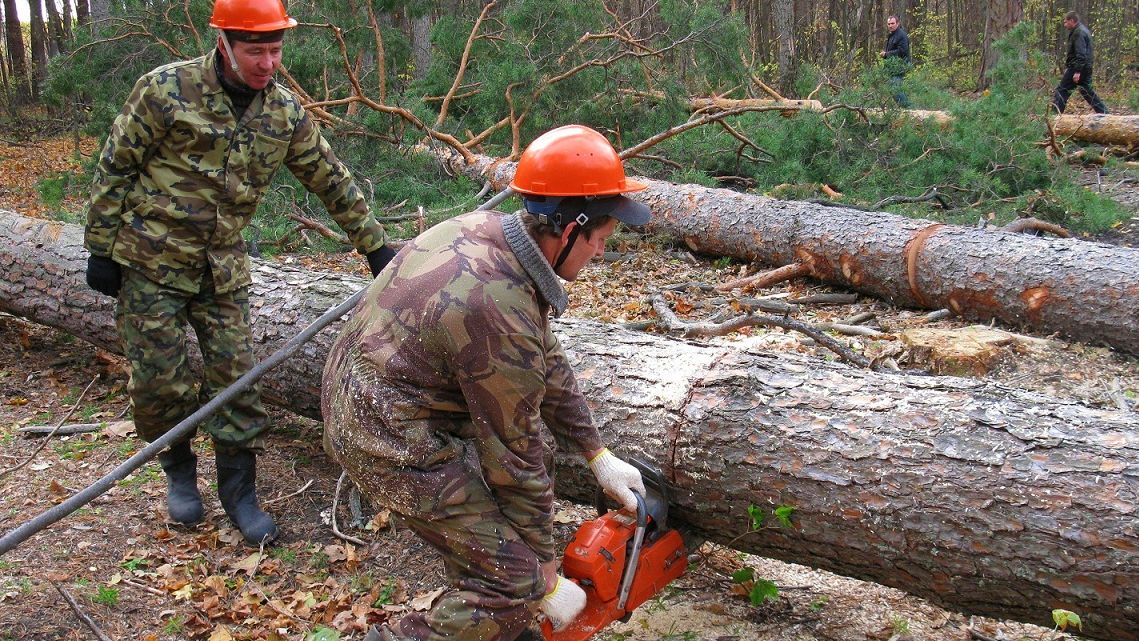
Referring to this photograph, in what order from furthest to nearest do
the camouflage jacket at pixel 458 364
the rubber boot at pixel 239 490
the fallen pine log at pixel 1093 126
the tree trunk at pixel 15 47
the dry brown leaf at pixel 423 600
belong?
the tree trunk at pixel 15 47 → the fallen pine log at pixel 1093 126 → the rubber boot at pixel 239 490 → the dry brown leaf at pixel 423 600 → the camouflage jacket at pixel 458 364

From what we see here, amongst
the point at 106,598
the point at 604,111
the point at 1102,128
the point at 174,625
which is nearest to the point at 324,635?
the point at 174,625

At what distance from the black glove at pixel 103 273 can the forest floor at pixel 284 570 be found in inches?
39.8

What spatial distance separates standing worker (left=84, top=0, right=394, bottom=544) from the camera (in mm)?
3307

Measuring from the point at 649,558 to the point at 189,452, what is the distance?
214 centimetres

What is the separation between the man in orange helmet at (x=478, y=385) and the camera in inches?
86.1

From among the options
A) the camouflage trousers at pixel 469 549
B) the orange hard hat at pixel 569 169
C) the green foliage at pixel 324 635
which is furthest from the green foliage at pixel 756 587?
the orange hard hat at pixel 569 169

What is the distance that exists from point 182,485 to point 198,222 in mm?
1136

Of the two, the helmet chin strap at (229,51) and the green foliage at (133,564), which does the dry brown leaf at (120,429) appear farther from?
the helmet chin strap at (229,51)

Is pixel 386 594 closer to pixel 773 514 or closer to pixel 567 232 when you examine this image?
pixel 773 514

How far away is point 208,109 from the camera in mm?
3342

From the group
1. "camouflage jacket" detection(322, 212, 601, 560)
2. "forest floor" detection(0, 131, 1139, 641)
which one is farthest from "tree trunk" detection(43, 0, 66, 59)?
"camouflage jacket" detection(322, 212, 601, 560)

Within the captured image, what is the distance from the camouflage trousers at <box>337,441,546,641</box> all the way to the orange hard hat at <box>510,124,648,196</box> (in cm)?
79

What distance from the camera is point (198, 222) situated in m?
3.40

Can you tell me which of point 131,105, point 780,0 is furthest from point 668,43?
point 131,105
